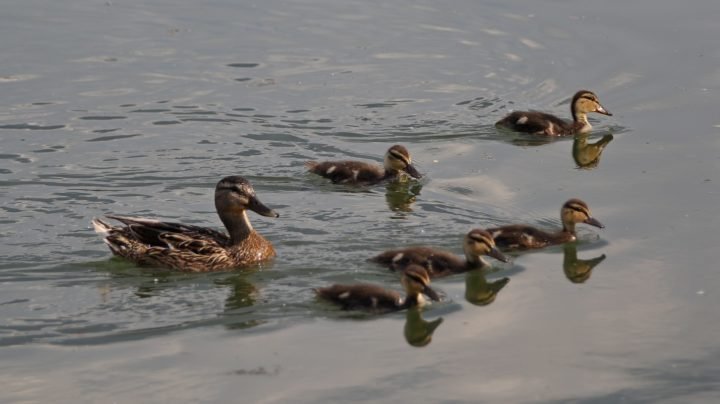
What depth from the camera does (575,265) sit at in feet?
30.7

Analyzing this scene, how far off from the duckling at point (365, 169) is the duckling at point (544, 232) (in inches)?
62.4

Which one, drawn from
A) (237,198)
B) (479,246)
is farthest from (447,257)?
(237,198)

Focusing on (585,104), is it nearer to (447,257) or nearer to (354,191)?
(354,191)

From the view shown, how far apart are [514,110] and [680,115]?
1.35 metres

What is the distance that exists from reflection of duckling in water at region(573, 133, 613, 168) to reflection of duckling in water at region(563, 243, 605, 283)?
203cm

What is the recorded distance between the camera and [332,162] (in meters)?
11.0

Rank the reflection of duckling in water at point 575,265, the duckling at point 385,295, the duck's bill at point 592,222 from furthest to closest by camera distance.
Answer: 1. the duck's bill at point 592,222
2. the reflection of duckling in water at point 575,265
3. the duckling at point 385,295

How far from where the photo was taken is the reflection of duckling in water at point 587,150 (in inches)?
458

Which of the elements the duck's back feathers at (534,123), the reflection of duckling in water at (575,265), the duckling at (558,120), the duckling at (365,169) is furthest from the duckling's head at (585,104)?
the reflection of duckling in water at (575,265)

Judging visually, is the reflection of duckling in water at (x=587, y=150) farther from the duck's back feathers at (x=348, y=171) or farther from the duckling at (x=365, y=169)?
the duck's back feathers at (x=348, y=171)

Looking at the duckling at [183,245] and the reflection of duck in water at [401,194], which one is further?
the reflection of duck in water at [401,194]

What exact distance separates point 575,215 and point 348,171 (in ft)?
6.56

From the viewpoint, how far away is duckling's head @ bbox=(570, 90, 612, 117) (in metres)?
12.3

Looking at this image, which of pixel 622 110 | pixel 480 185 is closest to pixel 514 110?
pixel 622 110
